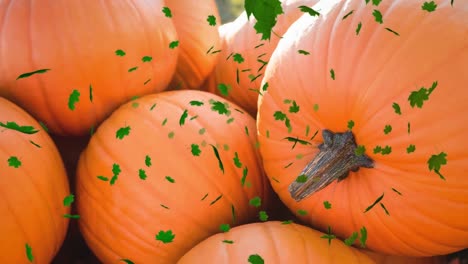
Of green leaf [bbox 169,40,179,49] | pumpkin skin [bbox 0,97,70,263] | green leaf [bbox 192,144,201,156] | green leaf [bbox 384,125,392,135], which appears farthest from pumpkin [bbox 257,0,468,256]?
pumpkin skin [bbox 0,97,70,263]

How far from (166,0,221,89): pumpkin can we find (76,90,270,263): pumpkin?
221mm

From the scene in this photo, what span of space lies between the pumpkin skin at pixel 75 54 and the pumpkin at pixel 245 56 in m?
0.19

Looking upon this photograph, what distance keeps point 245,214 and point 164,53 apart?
12.0 inches

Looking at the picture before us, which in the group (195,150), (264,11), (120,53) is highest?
(264,11)

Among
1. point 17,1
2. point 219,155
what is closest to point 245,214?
point 219,155

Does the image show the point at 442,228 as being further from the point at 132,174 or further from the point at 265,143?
the point at 132,174

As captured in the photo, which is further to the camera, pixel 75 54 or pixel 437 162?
pixel 75 54

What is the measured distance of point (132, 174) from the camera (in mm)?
822

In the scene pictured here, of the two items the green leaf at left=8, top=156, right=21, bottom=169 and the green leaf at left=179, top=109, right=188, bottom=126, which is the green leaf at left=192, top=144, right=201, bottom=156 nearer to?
the green leaf at left=179, top=109, right=188, bottom=126

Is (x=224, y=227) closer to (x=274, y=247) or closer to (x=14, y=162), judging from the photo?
(x=274, y=247)

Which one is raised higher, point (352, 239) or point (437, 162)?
point (437, 162)

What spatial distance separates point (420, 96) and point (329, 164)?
0.49 ft

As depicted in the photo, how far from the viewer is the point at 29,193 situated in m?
0.76

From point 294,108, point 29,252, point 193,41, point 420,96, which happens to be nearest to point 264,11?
point 294,108
